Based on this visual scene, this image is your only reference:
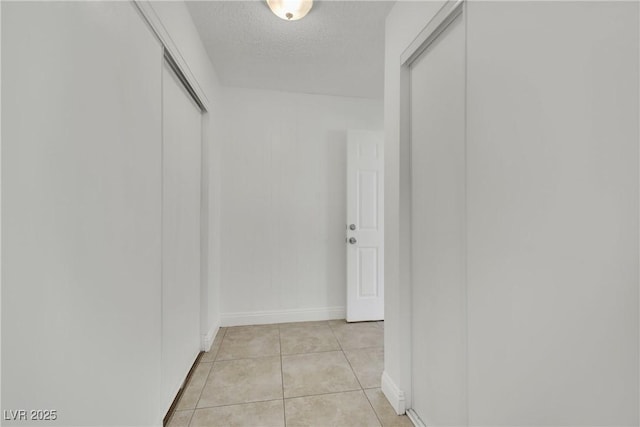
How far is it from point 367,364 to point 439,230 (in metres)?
1.40

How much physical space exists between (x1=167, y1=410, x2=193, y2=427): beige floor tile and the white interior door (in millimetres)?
1800

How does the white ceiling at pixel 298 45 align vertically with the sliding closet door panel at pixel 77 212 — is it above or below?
above

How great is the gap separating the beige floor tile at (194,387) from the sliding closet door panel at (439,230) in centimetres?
137

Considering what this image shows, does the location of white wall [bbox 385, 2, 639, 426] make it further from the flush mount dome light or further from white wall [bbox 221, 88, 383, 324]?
white wall [bbox 221, 88, 383, 324]

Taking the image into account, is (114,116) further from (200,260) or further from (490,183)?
(200,260)

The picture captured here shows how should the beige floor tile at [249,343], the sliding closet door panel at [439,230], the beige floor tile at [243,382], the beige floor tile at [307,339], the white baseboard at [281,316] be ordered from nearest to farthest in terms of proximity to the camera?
the sliding closet door panel at [439,230], the beige floor tile at [243,382], the beige floor tile at [249,343], the beige floor tile at [307,339], the white baseboard at [281,316]

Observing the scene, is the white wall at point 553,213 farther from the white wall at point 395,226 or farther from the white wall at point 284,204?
the white wall at point 284,204

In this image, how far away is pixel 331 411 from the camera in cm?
171

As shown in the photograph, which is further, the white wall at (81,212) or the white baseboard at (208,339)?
A: the white baseboard at (208,339)

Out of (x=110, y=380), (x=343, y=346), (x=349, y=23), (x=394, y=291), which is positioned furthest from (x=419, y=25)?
(x=343, y=346)

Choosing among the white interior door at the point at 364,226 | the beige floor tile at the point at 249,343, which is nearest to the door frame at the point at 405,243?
the beige floor tile at the point at 249,343

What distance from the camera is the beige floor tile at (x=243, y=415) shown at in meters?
1.61

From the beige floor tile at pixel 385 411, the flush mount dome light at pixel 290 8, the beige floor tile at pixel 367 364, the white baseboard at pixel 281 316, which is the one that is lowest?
the beige floor tile at pixel 367 364

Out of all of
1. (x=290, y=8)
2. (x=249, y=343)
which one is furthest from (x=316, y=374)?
(x=290, y=8)
